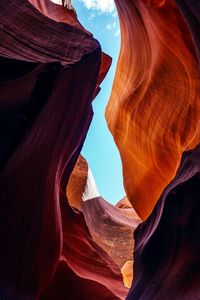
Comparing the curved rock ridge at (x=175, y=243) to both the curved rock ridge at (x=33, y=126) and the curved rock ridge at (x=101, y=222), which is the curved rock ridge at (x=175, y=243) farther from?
the curved rock ridge at (x=101, y=222)

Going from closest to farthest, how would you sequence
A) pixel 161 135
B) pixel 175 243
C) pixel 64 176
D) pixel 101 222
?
pixel 175 243, pixel 64 176, pixel 161 135, pixel 101 222

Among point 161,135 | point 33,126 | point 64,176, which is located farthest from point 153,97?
point 33,126

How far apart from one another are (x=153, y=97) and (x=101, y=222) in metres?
3.39

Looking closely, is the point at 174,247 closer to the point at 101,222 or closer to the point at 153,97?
the point at 153,97

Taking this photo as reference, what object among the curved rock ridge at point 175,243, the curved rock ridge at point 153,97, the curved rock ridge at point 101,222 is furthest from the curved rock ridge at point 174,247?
the curved rock ridge at point 101,222

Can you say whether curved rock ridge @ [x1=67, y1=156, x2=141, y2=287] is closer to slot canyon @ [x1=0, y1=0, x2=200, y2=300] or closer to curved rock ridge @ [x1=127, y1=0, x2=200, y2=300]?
slot canyon @ [x1=0, y1=0, x2=200, y2=300]

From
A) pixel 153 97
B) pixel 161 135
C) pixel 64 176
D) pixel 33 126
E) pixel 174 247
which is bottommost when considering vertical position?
pixel 64 176

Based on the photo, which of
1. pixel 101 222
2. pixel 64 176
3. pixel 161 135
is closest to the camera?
pixel 64 176

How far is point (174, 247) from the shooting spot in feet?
7.47

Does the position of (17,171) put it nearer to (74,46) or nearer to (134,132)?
(74,46)

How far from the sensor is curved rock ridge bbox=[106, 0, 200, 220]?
3951 millimetres

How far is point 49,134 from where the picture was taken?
8.18ft

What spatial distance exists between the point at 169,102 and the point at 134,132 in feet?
2.98

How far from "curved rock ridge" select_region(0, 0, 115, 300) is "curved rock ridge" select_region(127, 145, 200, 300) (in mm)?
681
